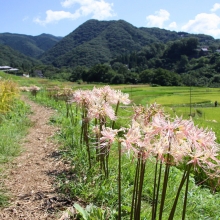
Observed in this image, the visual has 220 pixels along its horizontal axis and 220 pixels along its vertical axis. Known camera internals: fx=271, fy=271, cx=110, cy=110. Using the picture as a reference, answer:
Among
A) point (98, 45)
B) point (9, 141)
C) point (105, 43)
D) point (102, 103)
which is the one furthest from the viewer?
point (105, 43)

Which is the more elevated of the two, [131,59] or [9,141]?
[131,59]

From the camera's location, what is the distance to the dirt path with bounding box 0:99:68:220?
2543 mm

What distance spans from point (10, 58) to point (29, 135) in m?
115

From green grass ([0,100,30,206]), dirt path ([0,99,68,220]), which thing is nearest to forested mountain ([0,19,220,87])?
green grass ([0,100,30,206])

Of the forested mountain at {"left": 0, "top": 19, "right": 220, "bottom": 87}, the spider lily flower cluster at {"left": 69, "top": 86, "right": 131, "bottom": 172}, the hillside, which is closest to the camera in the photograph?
the spider lily flower cluster at {"left": 69, "top": 86, "right": 131, "bottom": 172}

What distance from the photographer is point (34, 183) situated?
314 cm

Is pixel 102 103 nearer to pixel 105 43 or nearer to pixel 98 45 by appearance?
pixel 98 45

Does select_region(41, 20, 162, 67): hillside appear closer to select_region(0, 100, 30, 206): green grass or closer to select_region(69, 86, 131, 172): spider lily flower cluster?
select_region(0, 100, 30, 206): green grass

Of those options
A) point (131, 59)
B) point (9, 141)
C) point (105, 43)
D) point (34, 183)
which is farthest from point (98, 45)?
point (34, 183)

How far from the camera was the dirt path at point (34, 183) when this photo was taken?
8.34ft

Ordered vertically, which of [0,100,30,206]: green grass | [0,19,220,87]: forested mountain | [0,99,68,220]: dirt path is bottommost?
[0,99,68,220]: dirt path

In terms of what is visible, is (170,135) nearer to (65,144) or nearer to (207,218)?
(207,218)

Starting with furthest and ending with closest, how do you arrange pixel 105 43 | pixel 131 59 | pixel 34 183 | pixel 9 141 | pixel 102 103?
pixel 105 43 < pixel 131 59 < pixel 9 141 < pixel 34 183 < pixel 102 103

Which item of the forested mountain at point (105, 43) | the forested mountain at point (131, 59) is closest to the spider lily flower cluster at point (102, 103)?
the forested mountain at point (131, 59)
